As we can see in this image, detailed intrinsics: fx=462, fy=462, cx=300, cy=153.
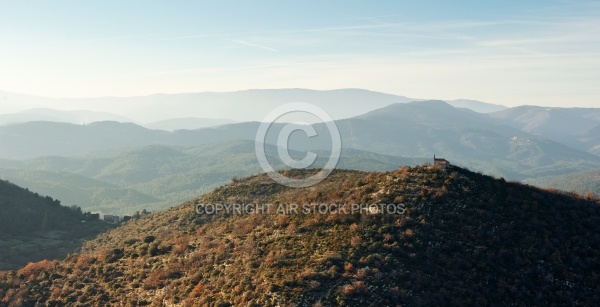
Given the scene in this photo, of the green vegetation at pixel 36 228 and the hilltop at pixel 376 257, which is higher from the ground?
the hilltop at pixel 376 257

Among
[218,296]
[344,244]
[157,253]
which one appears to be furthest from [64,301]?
[344,244]

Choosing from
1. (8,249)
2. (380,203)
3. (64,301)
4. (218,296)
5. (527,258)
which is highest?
(380,203)

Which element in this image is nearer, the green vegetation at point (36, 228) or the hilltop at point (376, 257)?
the hilltop at point (376, 257)

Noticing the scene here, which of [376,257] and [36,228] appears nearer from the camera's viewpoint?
[376,257]

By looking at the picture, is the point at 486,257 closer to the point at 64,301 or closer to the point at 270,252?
the point at 270,252

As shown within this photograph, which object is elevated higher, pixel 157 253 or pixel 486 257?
pixel 486 257
